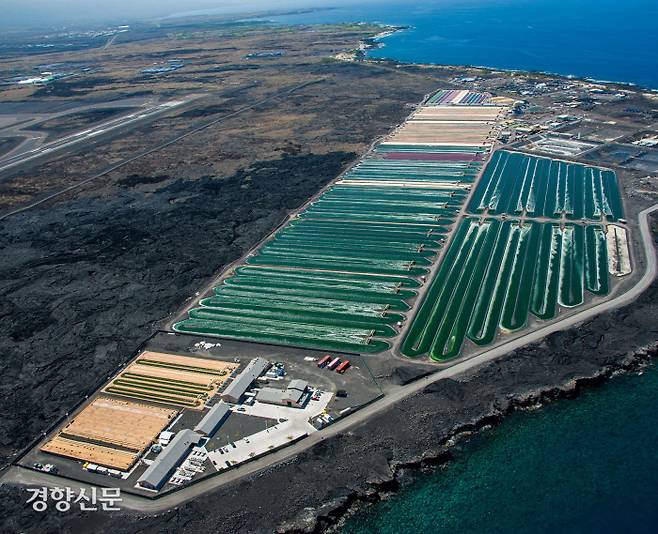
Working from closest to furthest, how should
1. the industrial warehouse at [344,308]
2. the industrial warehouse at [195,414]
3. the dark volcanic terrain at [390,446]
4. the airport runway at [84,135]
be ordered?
the dark volcanic terrain at [390,446] < the industrial warehouse at [195,414] < the industrial warehouse at [344,308] < the airport runway at [84,135]

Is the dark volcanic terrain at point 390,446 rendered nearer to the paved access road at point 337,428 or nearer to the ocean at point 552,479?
the paved access road at point 337,428

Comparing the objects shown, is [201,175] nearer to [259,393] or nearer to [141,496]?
[259,393]

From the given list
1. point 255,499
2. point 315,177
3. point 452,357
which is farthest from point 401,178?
point 255,499

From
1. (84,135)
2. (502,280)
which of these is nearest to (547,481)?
(502,280)

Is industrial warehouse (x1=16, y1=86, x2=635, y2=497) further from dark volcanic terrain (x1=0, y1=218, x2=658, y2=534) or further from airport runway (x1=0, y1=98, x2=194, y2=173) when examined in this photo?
airport runway (x1=0, y1=98, x2=194, y2=173)

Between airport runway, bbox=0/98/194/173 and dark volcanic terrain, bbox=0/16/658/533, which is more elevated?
airport runway, bbox=0/98/194/173

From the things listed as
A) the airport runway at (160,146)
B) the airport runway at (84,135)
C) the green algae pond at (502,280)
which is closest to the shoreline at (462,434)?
the green algae pond at (502,280)

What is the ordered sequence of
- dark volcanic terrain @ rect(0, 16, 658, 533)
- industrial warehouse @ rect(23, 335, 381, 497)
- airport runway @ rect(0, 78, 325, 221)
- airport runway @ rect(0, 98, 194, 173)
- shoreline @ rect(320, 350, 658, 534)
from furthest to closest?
airport runway @ rect(0, 98, 194, 173)
airport runway @ rect(0, 78, 325, 221)
industrial warehouse @ rect(23, 335, 381, 497)
dark volcanic terrain @ rect(0, 16, 658, 533)
shoreline @ rect(320, 350, 658, 534)

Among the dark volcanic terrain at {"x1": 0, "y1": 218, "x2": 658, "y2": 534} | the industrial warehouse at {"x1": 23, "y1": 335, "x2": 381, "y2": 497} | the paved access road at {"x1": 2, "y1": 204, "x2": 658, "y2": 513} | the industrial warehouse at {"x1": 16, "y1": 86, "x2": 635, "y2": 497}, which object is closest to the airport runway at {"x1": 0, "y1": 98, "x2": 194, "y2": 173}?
the industrial warehouse at {"x1": 16, "y1": 86, "x2": 635, "y2": 497}

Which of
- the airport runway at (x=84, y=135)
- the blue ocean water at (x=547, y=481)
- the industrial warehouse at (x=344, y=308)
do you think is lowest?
the blue ocean water at (x=547, y=481)
